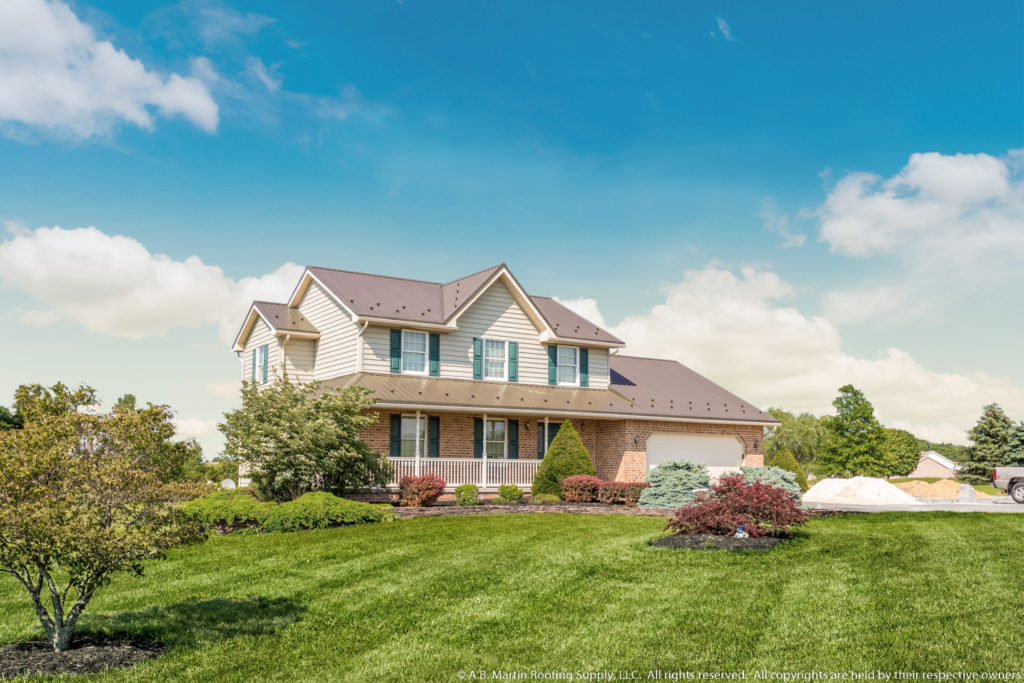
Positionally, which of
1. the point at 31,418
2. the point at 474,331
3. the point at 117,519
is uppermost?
the point at 474,331

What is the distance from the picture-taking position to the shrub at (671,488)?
23.7 m

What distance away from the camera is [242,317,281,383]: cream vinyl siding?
96.5 feet

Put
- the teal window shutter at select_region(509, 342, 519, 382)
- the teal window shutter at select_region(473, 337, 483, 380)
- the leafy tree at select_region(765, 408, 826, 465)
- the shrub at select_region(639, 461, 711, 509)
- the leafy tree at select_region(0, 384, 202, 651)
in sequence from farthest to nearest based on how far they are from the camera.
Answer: the leafy tree at select_region(765, 408, 826, 465) → the teal window shutter at select_region(509, 342, 519, 382) → the teal window shutter at select_region(473, 337, 483, 380) → the shrub at select_region(639, 461, 711, 509) → the leafy tree at select_region(0, 384, 202, 651)

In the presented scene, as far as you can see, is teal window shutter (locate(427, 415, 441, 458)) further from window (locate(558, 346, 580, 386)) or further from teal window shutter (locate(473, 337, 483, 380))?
window (locate(558, 346, 580, 386))

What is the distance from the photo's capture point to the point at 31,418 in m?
9.97

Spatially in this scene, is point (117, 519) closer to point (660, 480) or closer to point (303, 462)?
point (303, 462)

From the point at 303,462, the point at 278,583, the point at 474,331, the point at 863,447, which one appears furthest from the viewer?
the point at 863,447

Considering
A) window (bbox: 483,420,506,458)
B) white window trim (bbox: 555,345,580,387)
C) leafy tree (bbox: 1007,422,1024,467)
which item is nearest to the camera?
window (bbox: 483,420,506,458)

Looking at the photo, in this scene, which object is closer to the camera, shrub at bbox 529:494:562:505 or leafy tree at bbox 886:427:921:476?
shrub at bbox 529:494:562:505

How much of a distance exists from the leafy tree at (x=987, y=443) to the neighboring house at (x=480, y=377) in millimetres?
22745

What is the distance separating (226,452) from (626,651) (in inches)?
639

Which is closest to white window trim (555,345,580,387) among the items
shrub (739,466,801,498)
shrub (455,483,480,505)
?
shrub (739,466,801,498)

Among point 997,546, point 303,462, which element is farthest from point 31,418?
point 997,546

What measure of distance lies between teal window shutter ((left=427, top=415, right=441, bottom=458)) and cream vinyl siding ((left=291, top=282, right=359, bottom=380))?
3.08 m
